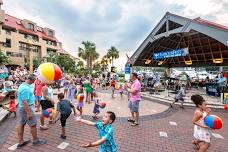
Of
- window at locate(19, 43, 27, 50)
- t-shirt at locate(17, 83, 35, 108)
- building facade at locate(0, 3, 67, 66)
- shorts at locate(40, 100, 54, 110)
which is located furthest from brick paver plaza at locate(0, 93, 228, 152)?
window at locate(19, 43, 27, 50)

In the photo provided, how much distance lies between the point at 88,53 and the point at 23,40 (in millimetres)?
18320

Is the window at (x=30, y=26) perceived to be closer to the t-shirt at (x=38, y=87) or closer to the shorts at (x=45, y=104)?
the t-shirt at (x=38, y=87)

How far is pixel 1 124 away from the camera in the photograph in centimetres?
682

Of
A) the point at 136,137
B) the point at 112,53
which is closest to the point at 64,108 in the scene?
the point at 136,137

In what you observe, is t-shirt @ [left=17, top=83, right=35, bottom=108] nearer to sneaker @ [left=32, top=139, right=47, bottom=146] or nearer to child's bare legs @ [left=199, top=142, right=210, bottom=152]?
sneaker @ [left=32, top=139, right=47, bottom=146]

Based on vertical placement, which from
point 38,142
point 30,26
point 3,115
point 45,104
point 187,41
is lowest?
point 38,142

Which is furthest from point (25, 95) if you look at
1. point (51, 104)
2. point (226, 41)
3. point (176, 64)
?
point (176, 64)

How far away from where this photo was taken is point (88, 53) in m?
54.4

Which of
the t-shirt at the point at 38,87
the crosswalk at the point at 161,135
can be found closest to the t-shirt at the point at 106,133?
the crosswalk at the point at 161,135

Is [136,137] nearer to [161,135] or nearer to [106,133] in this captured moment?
[161,135]

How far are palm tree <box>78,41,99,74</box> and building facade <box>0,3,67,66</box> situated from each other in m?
6.90

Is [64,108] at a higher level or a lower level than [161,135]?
higher

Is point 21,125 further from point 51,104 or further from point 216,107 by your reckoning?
point 216,107

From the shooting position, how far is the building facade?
36.0m
